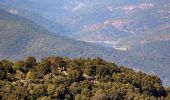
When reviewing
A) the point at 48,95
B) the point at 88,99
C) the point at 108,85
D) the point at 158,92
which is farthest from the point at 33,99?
the point at 158,92

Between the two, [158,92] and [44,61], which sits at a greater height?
[44,61]

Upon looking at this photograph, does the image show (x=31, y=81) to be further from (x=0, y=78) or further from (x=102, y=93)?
(x=102, y=93)

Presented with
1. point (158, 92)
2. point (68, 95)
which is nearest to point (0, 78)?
point (68, 95)

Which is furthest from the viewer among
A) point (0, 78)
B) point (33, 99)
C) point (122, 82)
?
point (122, 82)

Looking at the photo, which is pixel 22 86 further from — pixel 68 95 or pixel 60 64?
pixel 60 64

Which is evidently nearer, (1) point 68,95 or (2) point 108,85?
(1) point 68,95

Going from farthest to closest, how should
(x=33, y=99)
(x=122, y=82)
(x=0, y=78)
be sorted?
(x=122, y=82)
(x=0, y=78)
(x=33, y=99)
